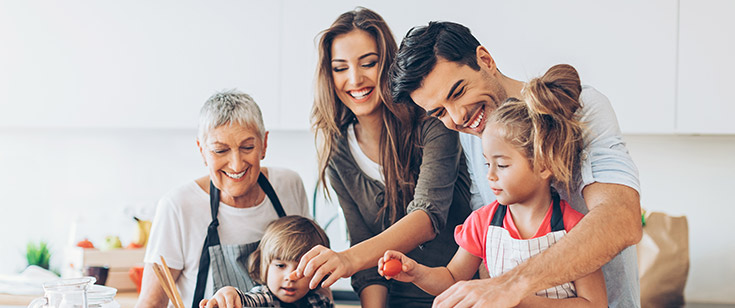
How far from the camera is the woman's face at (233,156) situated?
159 cm

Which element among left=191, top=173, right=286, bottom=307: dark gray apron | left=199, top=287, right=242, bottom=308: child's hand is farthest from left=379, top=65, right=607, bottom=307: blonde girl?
left=191, top=173, right=286, bottom=307: dark gray apron

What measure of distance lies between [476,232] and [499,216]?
64mm

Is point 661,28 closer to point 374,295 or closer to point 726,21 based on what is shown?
point 726,21

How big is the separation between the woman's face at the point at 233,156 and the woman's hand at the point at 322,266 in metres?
0.35

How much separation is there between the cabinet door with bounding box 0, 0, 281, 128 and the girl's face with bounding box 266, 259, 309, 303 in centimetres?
102

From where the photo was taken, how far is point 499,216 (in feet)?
4.60

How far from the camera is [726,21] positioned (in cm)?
227

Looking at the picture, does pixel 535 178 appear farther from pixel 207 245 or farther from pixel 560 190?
pixel 207 245

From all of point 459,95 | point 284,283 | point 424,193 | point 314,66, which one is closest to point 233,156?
point 284,283

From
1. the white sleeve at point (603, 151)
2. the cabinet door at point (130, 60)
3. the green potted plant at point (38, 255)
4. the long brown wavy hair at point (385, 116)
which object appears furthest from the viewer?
the green potted plant at point (38, 255)

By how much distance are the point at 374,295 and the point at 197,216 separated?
48cm

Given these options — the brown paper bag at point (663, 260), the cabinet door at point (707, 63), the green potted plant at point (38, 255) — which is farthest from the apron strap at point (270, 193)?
the green potted plant at point (38, 255)

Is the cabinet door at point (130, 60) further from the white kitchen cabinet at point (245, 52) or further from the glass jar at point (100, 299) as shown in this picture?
the glass jar at point (100, 299)

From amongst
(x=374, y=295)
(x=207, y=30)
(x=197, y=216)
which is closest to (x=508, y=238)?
(x=374, y=295)
